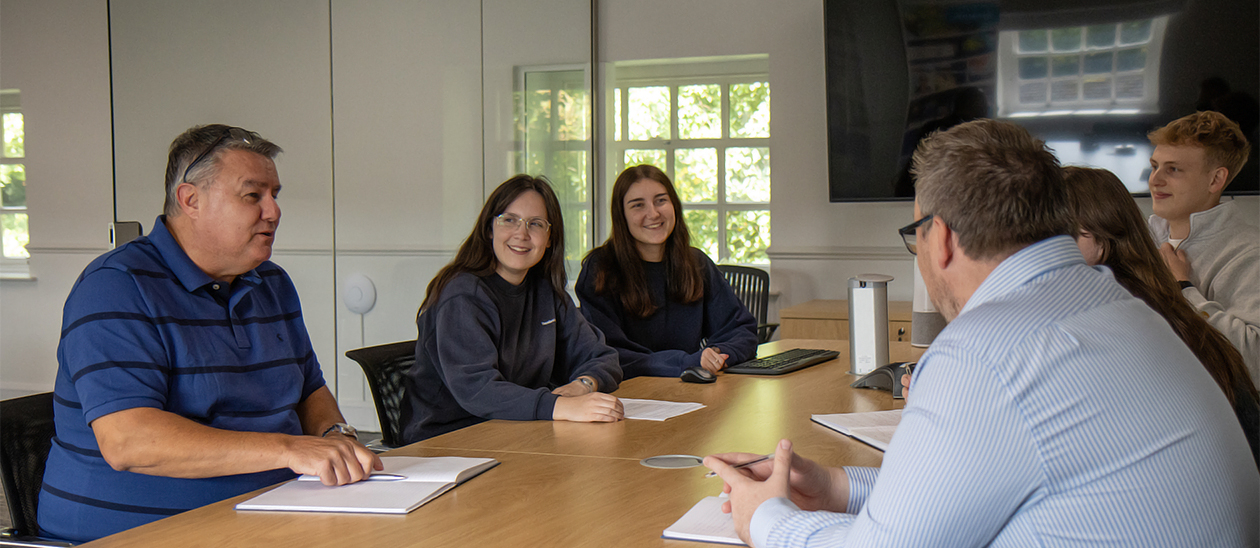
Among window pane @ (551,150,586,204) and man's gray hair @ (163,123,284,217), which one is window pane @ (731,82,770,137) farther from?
man's gray hair @ (163,123,284,217)

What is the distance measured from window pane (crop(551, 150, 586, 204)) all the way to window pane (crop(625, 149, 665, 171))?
39cm

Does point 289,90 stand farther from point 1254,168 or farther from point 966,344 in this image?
point 1254,168

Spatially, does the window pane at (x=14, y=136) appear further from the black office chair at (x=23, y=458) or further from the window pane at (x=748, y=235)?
the black office chair at (x=23, y=458)

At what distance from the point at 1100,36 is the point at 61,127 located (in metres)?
5.53

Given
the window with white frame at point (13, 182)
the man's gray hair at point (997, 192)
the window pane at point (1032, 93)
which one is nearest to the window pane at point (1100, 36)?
the window pane at point (1032, 93)

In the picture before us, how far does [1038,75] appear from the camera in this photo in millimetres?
4258

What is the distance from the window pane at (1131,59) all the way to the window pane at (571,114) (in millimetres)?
2587

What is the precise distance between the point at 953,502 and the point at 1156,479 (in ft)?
0.63

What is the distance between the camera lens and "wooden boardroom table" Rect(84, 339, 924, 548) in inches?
46.5

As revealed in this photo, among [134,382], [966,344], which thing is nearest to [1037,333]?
[966,344]

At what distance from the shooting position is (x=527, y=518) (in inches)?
49.7

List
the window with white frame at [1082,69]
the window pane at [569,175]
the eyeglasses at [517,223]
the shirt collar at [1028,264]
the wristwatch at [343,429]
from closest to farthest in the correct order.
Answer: the shirt collar at [1028,264] < the wristwatch at [343,429] < the eyeglasses at [517,223] < the window with white frame at [1082,69] < the window pane at [569,175]

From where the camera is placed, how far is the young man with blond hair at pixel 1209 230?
7.92 ft

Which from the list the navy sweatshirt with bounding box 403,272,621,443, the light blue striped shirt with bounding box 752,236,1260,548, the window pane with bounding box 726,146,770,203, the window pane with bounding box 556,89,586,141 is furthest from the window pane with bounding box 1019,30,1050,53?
the light blue striped shirt with bounding box 752,236,1260,548
